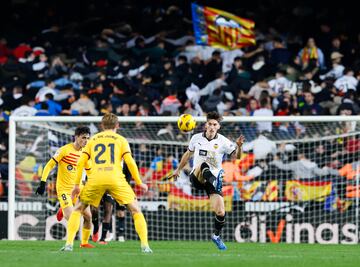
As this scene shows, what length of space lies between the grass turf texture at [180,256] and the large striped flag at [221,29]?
985cm

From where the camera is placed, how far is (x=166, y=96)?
84.3ft

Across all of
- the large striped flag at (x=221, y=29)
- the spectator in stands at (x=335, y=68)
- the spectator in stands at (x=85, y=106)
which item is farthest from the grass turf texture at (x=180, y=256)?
the large striped flag at (x=221, y=29)

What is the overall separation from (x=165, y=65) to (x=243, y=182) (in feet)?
21.4

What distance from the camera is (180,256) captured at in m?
13.9

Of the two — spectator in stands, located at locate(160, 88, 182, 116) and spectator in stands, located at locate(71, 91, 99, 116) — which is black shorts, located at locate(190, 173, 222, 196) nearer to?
spectator in stands, located at locate(160, 88, 182, 116)

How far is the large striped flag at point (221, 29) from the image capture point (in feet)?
86.0

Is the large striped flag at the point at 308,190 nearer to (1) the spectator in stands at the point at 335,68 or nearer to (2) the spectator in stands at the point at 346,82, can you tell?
(2) the spectator in stands at the point at 346,82

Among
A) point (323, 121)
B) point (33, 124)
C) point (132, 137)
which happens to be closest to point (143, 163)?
point (132, 137)

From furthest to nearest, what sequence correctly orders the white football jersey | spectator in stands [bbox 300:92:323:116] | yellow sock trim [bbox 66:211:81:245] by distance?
spectator in stands [bbox 300:92:323:116] → the white football jersey → yellow sock trim [bbox 66:211:81:245]

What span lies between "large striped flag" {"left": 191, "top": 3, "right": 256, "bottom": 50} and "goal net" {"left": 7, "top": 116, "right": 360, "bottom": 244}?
4461mm

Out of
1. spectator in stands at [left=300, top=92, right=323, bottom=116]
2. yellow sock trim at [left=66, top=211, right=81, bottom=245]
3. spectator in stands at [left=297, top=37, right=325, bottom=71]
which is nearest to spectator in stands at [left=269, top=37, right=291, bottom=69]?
spectator in stands at [left=297, top=37, right=325, bottom=71]

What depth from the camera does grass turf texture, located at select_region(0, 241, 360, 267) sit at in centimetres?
1252

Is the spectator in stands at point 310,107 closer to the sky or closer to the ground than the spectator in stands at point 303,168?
closer to the sky

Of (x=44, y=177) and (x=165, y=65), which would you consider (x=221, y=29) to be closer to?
(x=165, y=65)
